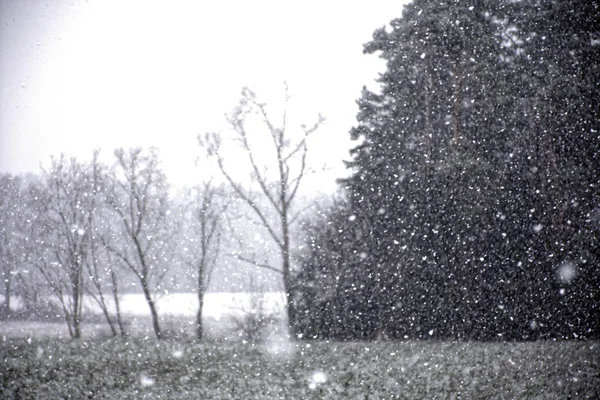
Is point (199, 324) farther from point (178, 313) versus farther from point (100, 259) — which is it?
point (100, 259)

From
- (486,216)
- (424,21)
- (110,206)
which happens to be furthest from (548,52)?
(110,206)

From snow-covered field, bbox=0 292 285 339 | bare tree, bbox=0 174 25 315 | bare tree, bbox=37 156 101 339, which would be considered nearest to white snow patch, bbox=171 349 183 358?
snow-covered field, bbox=0 292 285 339

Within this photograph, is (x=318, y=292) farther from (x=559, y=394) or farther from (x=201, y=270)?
(x=559, y=394)

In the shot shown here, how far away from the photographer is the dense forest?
1216 centimetres

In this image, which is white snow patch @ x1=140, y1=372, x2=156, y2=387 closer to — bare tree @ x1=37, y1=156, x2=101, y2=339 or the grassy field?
the grassy field

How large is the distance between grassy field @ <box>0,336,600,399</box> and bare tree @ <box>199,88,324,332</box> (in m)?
5.29

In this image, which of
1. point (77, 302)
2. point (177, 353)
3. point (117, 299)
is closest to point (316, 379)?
point (177, 353)

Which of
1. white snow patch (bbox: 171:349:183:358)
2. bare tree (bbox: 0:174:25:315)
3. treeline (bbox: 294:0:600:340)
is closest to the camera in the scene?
white snow patch (bbox: 171:349:183:358)

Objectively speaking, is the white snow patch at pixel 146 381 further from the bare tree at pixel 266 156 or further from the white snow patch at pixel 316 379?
the bare tree at pixel 266 156

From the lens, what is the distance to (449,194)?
12.5 metres

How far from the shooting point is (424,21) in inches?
517

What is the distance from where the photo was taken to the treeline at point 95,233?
1366 cm

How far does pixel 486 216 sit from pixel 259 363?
763 centimetres

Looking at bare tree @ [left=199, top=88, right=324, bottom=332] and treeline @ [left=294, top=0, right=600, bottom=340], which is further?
bare tree @ [left=199, top=88, right=324, bottom=332]
